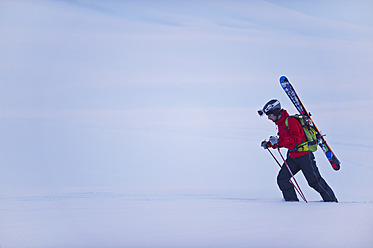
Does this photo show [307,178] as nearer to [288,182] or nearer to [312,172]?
[312,172]

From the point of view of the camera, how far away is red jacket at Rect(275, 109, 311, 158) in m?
5.27

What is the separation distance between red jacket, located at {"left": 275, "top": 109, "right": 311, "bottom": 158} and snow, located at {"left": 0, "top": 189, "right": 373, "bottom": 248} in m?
0.64

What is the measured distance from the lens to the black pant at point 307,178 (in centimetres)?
544

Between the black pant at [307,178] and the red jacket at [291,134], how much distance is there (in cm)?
9

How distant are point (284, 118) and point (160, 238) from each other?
7.62ft

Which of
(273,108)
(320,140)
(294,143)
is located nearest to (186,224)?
(294,143)

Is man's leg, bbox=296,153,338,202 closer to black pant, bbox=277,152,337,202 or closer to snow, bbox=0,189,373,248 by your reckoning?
black pant, bbox=277,152,337,202

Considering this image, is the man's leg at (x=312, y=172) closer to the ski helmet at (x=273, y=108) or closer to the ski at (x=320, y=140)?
the ski at (x=320, y=140)

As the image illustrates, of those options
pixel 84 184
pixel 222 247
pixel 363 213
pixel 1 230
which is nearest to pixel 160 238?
pixel 222 247

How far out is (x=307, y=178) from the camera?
5492 millimetres

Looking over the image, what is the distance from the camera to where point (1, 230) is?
413cm

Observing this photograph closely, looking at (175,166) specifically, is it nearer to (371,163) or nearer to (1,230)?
(371,163)

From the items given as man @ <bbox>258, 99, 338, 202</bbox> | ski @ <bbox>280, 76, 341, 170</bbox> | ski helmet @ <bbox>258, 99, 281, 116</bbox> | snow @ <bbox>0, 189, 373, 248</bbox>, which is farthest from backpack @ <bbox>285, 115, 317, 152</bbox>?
snow @ <bbox>0, 189, 373, 248</bbox>

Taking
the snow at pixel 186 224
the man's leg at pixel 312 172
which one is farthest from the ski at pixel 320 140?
the snow at pixel 186 224
